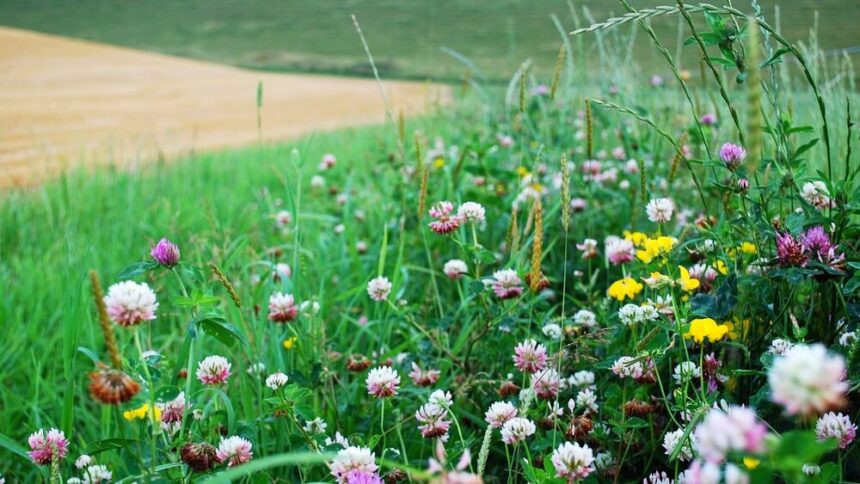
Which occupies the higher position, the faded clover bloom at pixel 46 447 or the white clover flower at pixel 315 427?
the faded clover bloom at pixel 46 447

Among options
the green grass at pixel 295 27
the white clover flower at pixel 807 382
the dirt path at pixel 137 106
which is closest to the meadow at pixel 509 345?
the white clover flower at pixel 807 382

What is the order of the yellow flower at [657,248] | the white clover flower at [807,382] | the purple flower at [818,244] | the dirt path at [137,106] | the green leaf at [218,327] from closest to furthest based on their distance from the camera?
the white clover flower at [807,382] < the green leaf at [218,327] < the purple flower at [818,244] < the yellow flower at [657,248] < the dirt path at [137,106]

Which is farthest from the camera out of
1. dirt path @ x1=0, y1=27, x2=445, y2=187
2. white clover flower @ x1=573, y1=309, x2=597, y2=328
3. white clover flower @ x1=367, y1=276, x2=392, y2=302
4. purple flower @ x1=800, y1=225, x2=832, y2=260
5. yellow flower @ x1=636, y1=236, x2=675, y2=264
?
dirt path @ x1=0, y1=27, x2=445, y2=187

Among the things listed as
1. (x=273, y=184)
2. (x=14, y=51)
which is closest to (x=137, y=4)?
(x=14, y=51)

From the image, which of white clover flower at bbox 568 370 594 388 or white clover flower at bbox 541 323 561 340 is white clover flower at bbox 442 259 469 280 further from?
white clover flower at bbox 568 370 594 388

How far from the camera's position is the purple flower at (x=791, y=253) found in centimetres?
101

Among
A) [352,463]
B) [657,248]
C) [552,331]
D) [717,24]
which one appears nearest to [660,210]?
[657,248]

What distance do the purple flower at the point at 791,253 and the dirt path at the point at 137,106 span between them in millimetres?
2605

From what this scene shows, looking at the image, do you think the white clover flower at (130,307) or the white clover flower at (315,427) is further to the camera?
the white clover flower at (315,427)

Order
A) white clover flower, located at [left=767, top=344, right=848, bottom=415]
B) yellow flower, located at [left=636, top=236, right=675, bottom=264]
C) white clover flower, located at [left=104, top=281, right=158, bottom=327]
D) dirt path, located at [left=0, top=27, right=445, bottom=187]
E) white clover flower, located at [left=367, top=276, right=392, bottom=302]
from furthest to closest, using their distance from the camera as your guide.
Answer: dirt path, located at [left=0, top=27, right=445, bottom=187]
white clover flower, located at [left=367, top=276, right=392, bottom=302]
yellow flower, located at [left=636, top=236, right=675, bottom=264]
white clover flower, located at [left=104, top=281, right=158, bottom=327]
white clover flower, located at [left=767, top=344, right=848, bottom=415]

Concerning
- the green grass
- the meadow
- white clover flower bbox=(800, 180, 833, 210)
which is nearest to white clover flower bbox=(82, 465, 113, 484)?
the meadow

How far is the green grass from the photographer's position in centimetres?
1748

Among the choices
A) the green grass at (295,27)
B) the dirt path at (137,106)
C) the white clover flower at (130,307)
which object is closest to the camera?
the white clover flower at (130,307)

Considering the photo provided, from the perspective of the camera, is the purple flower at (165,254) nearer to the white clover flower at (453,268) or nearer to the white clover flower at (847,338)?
the white clover flower at (453,268)
